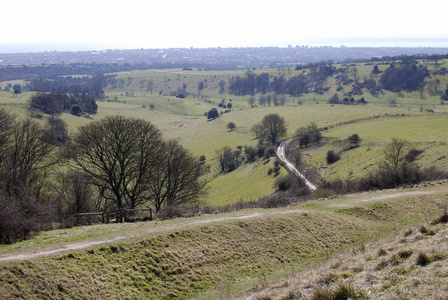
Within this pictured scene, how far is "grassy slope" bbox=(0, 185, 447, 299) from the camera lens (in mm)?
14492

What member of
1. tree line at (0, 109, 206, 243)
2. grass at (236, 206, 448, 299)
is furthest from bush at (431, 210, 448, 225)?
tree line at (0, 109, 206, 243)

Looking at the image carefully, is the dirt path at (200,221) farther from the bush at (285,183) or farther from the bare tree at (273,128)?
the bare tree at (273,128)

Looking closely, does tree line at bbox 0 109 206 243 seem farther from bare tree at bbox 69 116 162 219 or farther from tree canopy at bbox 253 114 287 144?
tree canopy at bbox 253 114 287 144

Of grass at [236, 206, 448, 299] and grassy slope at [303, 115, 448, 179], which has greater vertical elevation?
grass at [236, 206, 448, 299]

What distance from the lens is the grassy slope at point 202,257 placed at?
47.5ft

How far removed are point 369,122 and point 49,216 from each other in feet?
292

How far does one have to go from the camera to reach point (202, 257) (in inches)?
710

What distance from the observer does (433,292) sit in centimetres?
832

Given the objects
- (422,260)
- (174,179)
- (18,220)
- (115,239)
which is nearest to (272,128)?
(174,179)

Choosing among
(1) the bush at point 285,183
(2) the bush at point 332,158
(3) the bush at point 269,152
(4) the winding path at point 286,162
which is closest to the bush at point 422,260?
(4) the winding path at point 286,162

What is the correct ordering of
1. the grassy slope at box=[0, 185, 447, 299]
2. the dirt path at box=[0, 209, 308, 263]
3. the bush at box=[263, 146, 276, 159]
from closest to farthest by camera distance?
the grassy slope at box=[0, 185, 447, 299], the dirt path at box=[0, 209, 308, 263], the bush at box=[263, 146, 276, 159]

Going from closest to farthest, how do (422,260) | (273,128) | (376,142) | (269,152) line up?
(422,260) < (376,142) < (269,152) < (273,128)

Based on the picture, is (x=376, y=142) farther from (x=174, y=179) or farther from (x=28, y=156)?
(x=28, y=156)

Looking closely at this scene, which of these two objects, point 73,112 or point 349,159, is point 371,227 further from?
point 73,112
